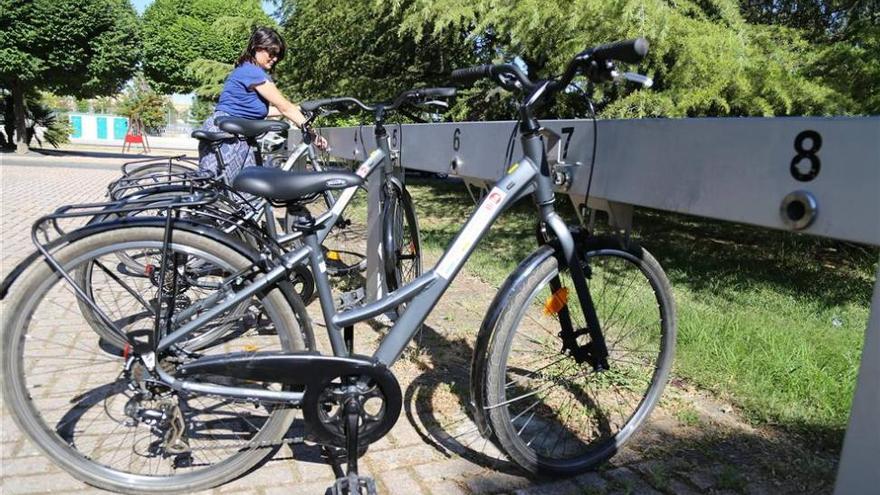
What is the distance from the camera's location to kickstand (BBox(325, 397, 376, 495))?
7.36 ft

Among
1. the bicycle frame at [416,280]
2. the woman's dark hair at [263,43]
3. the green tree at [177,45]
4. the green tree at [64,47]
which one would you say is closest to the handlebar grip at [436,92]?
the bicycle frame at [416,280]

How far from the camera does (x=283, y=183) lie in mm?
2244

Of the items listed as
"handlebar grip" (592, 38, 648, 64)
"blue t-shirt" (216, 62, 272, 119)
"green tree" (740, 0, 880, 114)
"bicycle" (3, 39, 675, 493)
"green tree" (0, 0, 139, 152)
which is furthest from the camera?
"green tree" (0, 0, 139, 152)

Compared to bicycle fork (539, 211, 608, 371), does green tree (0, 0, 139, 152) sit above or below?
above

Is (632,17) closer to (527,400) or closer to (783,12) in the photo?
(783,12)

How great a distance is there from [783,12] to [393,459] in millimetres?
7496

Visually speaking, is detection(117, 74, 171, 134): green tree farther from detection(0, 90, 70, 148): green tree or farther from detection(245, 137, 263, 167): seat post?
detection(245, 137, 263, 167): seat post

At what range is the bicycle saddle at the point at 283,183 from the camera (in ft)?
7.32

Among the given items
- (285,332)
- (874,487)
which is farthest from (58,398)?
(874,487)

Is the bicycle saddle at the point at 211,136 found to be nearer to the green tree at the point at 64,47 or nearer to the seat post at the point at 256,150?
the seat post at the point at 256,150

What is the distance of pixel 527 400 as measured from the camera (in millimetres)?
2912

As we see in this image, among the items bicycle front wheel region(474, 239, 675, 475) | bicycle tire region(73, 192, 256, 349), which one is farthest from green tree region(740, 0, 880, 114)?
bicycle tire region(73, 192, 256, 349)

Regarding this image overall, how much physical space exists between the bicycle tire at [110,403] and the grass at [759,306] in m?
1.73

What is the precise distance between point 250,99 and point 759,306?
3994 mm
